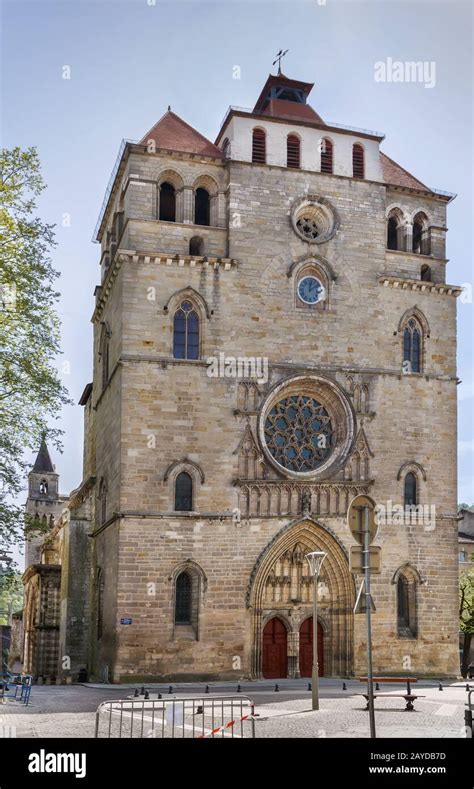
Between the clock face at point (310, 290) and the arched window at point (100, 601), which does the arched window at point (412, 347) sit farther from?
the arched window at point (100, 601)

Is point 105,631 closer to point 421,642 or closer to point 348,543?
point 348,543

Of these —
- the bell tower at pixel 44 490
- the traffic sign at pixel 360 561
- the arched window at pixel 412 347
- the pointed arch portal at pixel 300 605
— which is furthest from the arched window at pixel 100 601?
the bell tower at pixel 44 490

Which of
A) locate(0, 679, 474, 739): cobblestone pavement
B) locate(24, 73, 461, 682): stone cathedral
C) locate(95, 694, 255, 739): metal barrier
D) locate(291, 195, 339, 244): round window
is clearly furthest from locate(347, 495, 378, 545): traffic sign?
locate(291, 195, 339, 244): round window

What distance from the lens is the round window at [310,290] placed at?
35625 millimetres

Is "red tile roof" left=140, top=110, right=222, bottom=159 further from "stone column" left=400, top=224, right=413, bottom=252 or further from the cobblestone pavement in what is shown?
the cobblestone pavement

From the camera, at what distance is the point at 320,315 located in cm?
3553

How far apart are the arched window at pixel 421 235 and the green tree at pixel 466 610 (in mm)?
25849

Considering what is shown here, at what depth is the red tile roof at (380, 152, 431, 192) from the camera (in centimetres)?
3872

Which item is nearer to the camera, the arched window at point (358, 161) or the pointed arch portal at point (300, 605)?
the pointed arch portal at point (300, 605)

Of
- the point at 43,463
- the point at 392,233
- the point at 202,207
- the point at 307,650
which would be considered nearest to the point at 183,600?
the point at 307,650

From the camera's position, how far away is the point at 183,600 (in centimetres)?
3247

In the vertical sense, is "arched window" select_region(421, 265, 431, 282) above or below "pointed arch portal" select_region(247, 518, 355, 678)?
above

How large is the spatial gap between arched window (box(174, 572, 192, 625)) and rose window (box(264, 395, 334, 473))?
17.8 feet
